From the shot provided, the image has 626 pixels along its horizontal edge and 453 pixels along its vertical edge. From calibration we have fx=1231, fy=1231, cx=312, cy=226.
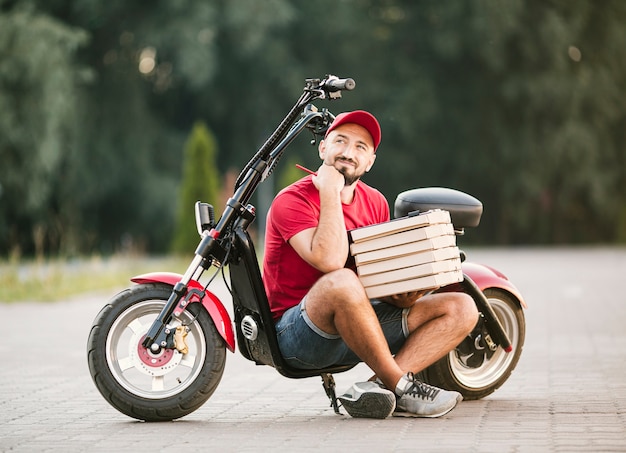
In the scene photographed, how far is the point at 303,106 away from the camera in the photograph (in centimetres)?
615

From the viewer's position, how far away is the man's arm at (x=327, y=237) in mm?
5750

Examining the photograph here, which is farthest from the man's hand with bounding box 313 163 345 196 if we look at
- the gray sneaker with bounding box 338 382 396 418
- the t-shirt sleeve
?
the gray sneaker with bounding box 338 382 396 418

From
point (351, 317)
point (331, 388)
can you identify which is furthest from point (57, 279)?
point (351, 317)

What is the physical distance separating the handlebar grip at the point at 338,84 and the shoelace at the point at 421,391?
1426mm

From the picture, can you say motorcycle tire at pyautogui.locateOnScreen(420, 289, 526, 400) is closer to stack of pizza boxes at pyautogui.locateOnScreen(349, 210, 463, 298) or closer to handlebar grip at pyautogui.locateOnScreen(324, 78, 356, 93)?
stack of pizza boxes at pyautogui.locateOnScreen(349, 210, 463, 298)

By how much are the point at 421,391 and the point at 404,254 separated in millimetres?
675

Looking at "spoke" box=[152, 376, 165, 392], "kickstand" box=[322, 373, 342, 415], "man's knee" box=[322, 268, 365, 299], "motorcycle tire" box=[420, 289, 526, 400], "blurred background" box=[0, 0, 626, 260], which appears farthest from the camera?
"blurred background" box=[0, 0, 626, 260]

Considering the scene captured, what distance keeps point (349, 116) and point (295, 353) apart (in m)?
1.17

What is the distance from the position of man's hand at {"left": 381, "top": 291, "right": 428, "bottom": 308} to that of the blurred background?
991 inches

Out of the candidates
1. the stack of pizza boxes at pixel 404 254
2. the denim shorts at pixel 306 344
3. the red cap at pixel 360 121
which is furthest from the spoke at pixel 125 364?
the red cap at pixel 360 121

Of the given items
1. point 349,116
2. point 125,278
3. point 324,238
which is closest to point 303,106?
point 349,116

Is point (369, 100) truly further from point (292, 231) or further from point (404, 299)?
point (292, 231)

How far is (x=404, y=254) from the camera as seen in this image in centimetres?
581

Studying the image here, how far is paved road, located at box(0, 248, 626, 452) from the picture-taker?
5.32m
